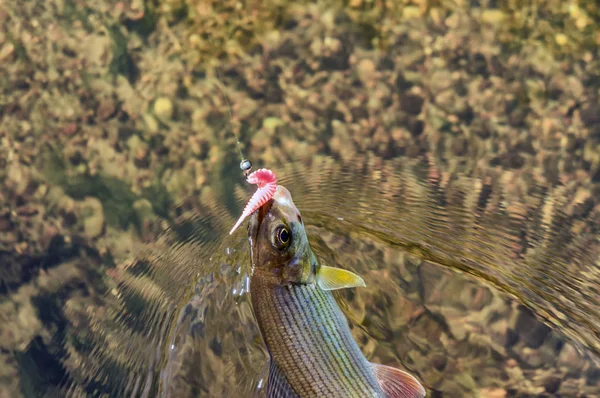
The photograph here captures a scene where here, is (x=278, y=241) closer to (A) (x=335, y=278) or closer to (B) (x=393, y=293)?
(A) (x=335, y=278)

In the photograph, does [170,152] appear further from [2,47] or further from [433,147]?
[433,147]

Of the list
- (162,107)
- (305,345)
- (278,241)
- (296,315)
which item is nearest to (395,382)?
(305,345)

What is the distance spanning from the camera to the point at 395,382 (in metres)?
2.93

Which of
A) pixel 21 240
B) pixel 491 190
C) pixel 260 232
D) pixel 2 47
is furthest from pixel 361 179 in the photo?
pixel 2 47

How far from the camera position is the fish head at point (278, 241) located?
271 centimetres

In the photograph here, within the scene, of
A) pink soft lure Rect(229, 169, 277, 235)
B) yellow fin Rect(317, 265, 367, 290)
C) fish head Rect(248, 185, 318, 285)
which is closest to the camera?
pink soft lure Rect(229, 169, 277, 235)

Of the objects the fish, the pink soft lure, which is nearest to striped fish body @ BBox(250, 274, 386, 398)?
the fish

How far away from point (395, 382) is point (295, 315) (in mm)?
663

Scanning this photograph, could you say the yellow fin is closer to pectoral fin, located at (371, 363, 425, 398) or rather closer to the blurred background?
pectoral fin, located at (371, 363, 425, 398)

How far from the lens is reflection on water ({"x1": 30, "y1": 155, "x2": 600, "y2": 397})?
134 inches

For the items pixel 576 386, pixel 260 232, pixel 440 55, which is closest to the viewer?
pixel 260 232

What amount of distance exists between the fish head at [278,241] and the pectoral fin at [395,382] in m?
0.63

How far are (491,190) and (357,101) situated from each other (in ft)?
3.46

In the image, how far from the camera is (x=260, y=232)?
2.74 m
